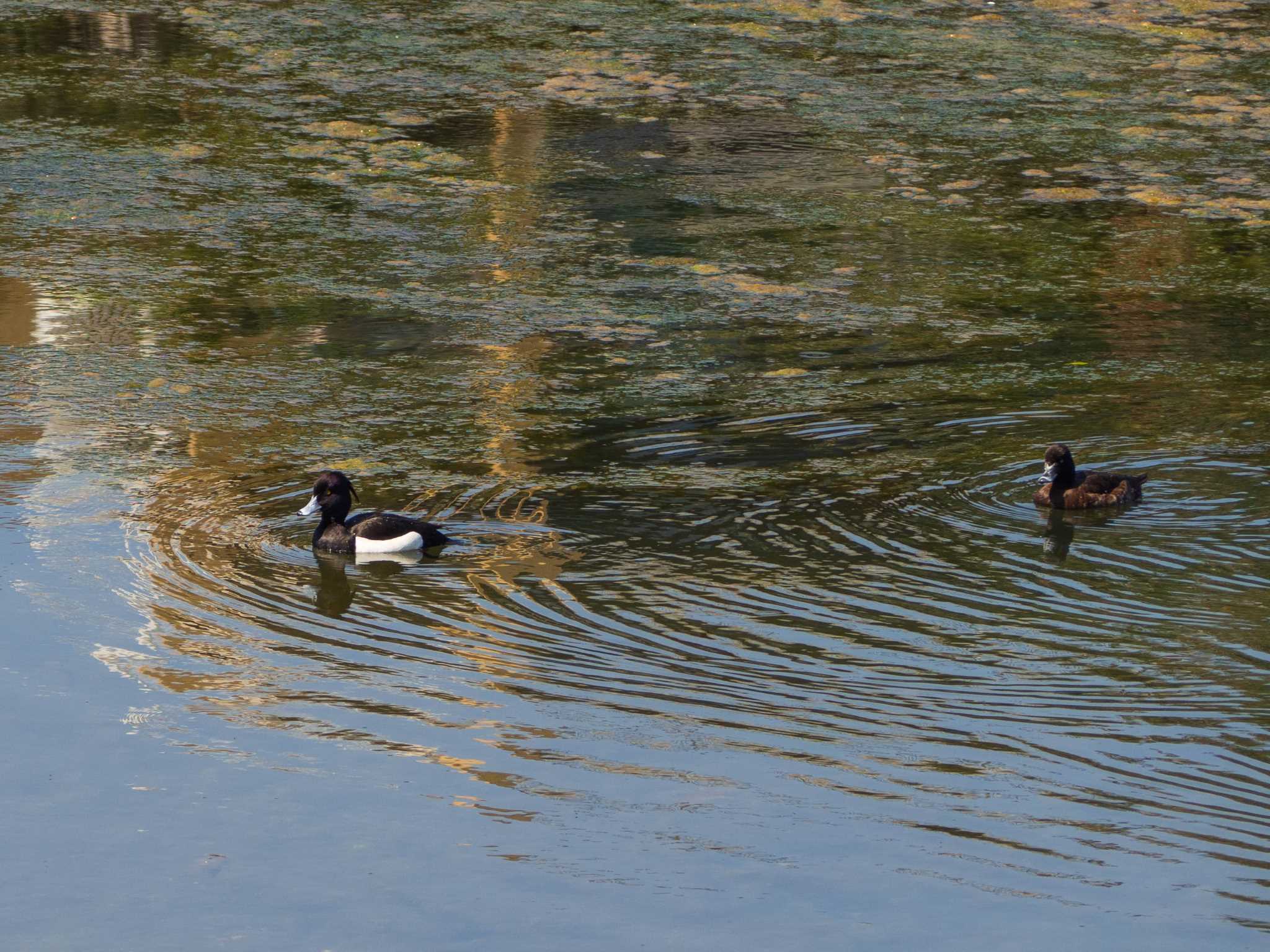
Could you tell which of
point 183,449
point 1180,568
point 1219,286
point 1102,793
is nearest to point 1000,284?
point 1219,286

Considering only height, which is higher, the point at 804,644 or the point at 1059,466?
the point at 1059,466

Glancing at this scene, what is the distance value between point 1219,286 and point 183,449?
5.55 meters

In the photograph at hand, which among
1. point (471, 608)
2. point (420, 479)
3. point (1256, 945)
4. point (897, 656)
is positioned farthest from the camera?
point (420, 479)

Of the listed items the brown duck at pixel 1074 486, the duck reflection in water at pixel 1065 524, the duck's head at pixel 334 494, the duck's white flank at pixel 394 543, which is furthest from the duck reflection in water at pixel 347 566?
the brown duck at pixel 1074 486

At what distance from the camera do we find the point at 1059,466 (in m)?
7.28

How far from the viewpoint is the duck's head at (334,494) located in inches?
272

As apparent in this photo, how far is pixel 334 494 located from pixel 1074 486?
2847 millimetres

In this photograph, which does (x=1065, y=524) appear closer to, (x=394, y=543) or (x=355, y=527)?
(x=394, y=543)

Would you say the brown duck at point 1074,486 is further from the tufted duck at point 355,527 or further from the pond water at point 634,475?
the tufted duck at point 355,527

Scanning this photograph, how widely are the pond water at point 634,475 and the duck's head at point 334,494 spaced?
20 centimetres

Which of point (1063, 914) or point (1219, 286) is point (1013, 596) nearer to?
point (1063, 914)

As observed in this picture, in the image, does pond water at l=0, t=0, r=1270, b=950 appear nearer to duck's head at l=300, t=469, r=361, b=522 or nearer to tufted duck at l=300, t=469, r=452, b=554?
tufted duck at l=300, t=469, r=452, b=554

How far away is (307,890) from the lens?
4285 millimetres

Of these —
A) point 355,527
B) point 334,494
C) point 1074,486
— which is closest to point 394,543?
point 355,527
